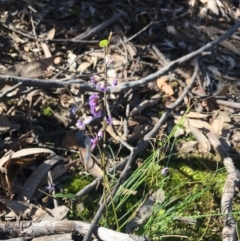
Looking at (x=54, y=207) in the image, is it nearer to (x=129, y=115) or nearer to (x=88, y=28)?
(x=129, y=115)

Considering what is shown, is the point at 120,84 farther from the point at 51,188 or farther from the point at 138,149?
the point at 51,188

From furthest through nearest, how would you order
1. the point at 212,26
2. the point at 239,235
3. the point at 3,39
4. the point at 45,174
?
1. the point at 212,26
2. the point at 3,39
3. the point at 45,174
4. the point at 239,235

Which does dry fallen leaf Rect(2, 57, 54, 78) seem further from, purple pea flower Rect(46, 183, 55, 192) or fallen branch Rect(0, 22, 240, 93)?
purple pea flower Rect(46, 183, 55, 192)

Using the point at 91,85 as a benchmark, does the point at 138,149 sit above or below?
below

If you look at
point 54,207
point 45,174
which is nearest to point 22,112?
point 45,174

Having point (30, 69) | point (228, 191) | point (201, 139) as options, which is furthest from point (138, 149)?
point (30, 69)

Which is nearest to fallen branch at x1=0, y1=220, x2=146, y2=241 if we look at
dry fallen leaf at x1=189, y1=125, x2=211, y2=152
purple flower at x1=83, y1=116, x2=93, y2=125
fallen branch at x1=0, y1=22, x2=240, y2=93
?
purple flower at x1=83, y1=116, x2=93, y2=125

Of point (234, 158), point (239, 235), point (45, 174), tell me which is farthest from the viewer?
point (234, 158)

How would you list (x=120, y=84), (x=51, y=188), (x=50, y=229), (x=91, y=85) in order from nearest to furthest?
1. (x=50, y=229)
2. (x=51, y=188)
3. (x=91, y=85)
4. (x=120, y=84)
